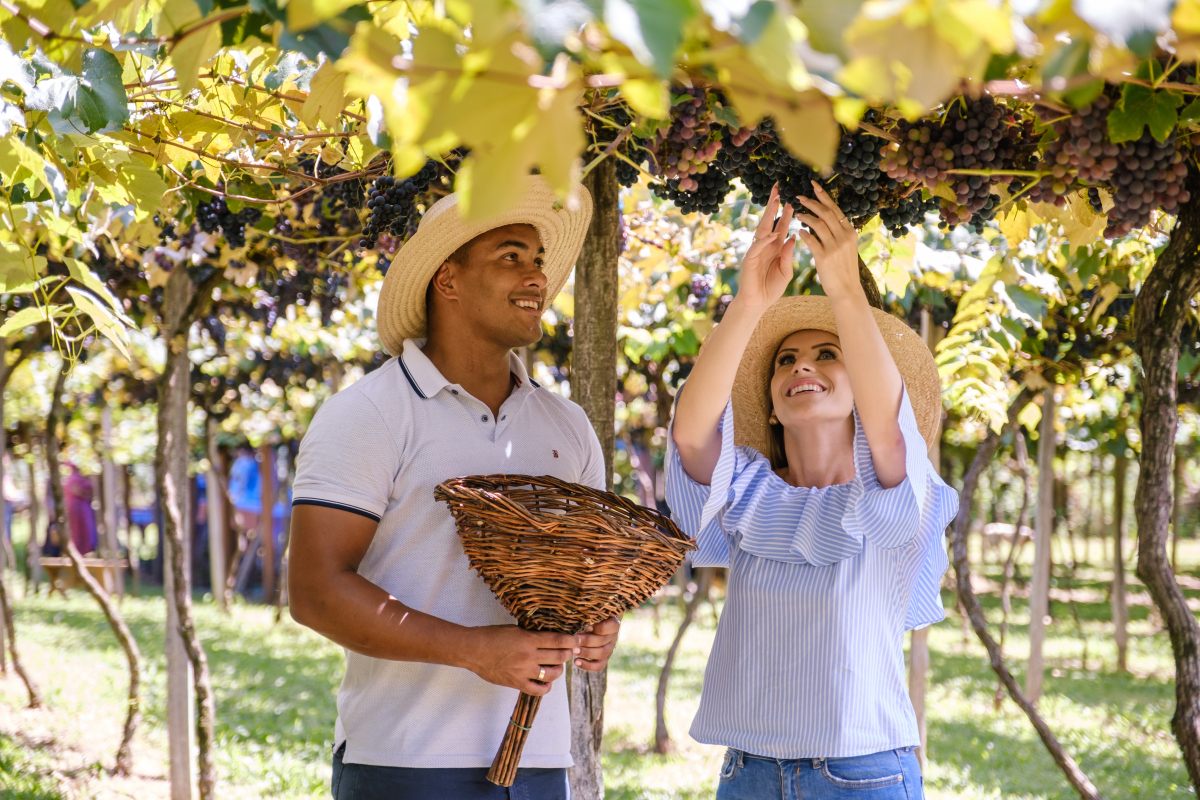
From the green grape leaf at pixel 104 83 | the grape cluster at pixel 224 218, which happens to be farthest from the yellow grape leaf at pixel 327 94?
the grape cluster at pixel 224 218

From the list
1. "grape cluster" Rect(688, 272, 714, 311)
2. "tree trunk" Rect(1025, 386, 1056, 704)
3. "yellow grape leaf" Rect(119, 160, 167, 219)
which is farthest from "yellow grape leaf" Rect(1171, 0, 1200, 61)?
"tree trunk" Rect(1025, 386, 1056, 704)

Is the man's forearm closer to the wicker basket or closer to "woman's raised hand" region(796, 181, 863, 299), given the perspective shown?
the wicker basket

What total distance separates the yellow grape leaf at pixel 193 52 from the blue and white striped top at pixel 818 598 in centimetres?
114

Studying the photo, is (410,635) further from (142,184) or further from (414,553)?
(142,184)

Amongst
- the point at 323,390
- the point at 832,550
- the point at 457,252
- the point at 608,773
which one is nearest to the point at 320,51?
the point at 457,252

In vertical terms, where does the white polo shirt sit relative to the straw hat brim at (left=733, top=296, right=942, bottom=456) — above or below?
below

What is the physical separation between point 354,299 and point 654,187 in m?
4.64

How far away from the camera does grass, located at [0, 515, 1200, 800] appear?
18.2 ft

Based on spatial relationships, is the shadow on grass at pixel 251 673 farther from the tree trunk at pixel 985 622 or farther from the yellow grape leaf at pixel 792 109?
the yellow grape leaf at pixel 792 109

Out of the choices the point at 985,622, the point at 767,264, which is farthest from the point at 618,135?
the point at 985,622

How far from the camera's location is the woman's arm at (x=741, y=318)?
81.3 inches

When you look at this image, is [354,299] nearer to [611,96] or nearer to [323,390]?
[611,96]

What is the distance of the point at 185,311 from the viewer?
4.70 meters

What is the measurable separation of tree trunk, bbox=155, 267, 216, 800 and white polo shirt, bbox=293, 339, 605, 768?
2.59 meters
